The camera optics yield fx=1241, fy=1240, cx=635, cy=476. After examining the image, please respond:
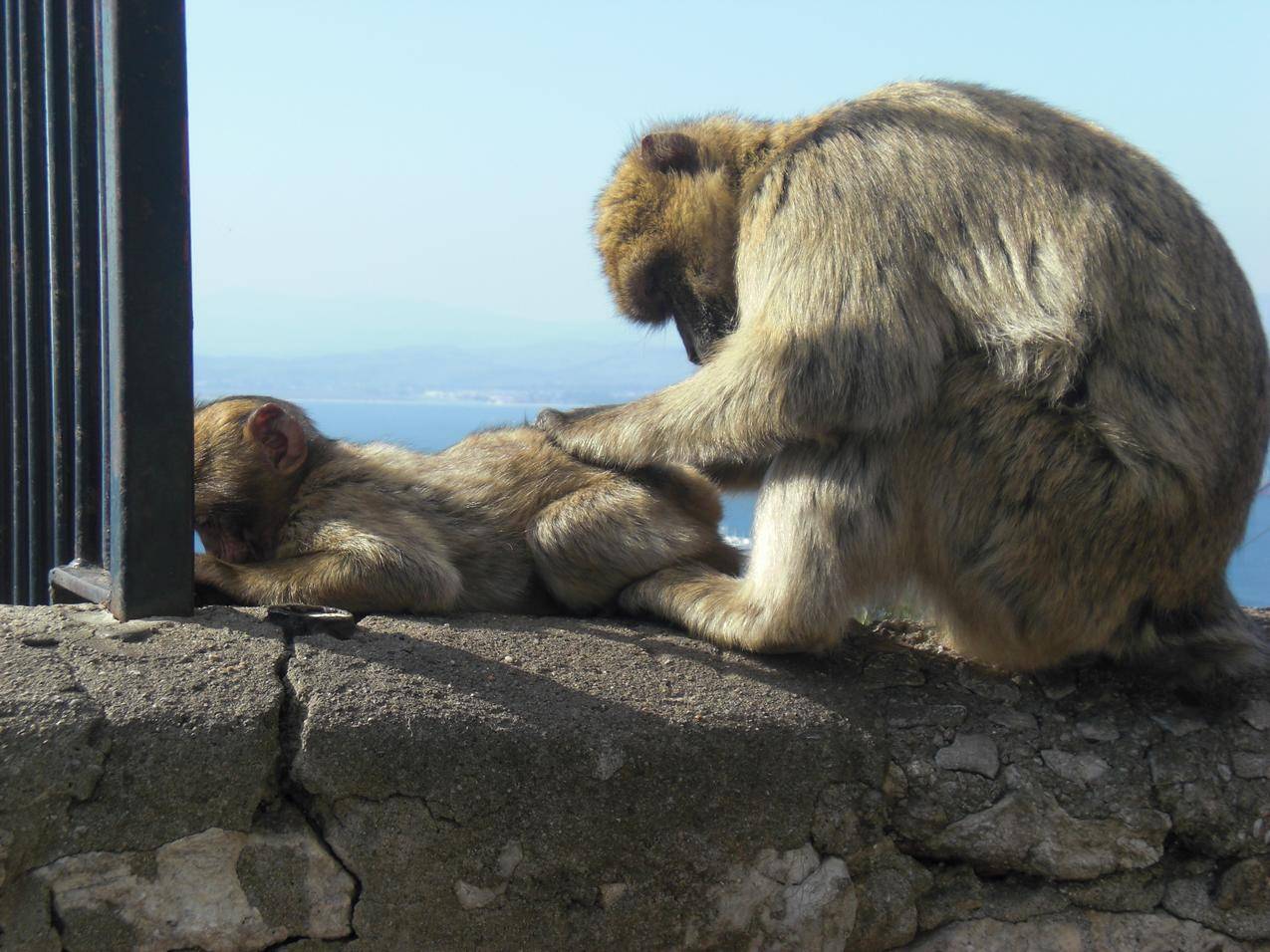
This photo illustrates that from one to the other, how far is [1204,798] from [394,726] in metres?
1.67

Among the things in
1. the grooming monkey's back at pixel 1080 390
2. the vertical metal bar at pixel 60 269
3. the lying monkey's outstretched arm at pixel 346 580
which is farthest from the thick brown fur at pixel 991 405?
the vertical metal bar at pixel 60 269

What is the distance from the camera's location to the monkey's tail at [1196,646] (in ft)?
8.99

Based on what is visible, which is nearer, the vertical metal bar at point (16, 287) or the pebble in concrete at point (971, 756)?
the pebble in concrete at point (971, 756)

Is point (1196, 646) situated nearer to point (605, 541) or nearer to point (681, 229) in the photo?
point (605, 541)

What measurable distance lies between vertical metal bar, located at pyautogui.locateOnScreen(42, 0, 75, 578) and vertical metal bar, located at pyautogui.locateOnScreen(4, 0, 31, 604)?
0.31 feet

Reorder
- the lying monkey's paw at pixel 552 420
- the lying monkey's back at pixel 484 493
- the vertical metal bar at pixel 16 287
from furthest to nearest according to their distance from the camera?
the lying monkey's paw at pixel 552 420, the lying monkey's back at pixel 484 493, the vertical metal bar at pixel 16 287

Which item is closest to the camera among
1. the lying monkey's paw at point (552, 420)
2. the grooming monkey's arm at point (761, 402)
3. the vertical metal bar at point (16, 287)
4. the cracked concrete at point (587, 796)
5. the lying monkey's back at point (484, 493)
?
the cracked concrete at point (587, 796)

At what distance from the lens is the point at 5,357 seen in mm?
2934

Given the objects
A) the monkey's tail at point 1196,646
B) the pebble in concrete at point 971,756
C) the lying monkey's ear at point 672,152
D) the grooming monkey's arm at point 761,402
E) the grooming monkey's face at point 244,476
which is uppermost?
the lying monkey's ear at point 672,152

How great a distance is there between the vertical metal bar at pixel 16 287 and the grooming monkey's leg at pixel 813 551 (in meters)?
1.66

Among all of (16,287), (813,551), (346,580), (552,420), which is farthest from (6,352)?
(813,551)

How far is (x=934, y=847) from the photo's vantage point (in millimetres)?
2551

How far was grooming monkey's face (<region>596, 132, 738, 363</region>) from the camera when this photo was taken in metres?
3.27

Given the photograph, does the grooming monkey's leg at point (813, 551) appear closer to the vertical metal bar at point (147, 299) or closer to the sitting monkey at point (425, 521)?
the sitting monkey at point (425, 521)
